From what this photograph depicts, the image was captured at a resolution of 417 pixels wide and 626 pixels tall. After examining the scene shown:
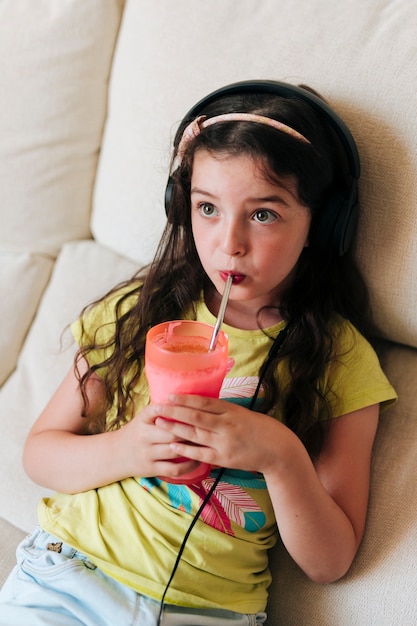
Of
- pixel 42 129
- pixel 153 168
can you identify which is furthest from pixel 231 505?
Answer: pixel 42 129

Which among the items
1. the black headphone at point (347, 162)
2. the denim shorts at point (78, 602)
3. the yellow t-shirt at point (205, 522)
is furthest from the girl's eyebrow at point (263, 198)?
the denim shorts at point (78, 602)

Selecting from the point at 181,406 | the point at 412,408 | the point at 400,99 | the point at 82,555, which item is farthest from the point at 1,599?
the point at 400,99

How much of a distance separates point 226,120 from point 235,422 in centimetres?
43

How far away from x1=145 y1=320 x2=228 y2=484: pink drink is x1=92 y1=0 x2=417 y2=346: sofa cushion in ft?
1.34

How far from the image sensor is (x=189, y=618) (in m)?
1.05

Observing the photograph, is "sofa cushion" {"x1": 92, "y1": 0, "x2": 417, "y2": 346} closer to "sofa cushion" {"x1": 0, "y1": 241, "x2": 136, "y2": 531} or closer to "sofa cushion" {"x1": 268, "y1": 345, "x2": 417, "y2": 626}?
"sofa cushion" {"x1": 0, "y1": 241, "x2": 136, "y2": 531}

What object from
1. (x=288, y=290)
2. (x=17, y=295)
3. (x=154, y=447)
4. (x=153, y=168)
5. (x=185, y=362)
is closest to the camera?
(x=185, y=362)

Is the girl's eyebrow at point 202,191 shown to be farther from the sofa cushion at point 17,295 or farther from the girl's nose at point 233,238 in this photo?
the sofa cushion at point 17,295

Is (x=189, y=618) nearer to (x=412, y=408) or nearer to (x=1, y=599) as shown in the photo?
(x=1, y=599)

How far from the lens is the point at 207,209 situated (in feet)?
3.56

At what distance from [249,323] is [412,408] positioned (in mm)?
313

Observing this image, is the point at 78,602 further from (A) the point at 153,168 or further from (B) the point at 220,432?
(A) the point at 153,168

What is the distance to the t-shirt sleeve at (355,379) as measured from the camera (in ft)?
3.73

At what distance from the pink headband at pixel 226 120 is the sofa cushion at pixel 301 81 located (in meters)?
0.21
